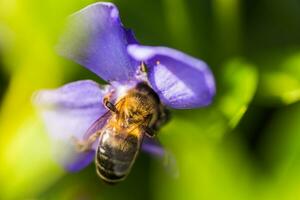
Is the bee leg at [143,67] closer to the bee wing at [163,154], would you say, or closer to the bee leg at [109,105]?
the bee leg at [109,105]

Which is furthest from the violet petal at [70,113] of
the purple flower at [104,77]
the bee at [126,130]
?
the bee at [126,130]

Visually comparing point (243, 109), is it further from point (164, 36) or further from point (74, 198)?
point (74, 198)

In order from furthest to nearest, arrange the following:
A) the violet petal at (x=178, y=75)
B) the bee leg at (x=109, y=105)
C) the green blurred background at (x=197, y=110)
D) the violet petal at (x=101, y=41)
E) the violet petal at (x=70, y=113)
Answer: the green blurred background at (x=197, y=110) < the violet petal at (x=70, y=113) < the bee leg at (x=109, y=105) < the violet petal at (x=101, y=41) < the violet petal at (x=178, y=75)

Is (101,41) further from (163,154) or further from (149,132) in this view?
(163,154)

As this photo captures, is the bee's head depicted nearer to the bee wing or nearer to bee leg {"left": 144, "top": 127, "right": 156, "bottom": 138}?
bee leg {"left": 144, "top": 127, "right": 156, "bottom": 138}

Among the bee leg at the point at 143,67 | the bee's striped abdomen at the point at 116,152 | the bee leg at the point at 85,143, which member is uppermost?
the bee leg at the point at 143,67

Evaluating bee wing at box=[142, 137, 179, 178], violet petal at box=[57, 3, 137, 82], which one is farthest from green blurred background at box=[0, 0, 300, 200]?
violet petal at box=[57, 3, 137, 82]

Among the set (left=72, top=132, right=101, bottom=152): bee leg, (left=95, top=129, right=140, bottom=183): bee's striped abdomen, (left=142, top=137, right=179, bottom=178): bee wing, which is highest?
(left=95, top=129, right=140, bottom=183): bee's striped abdomen
